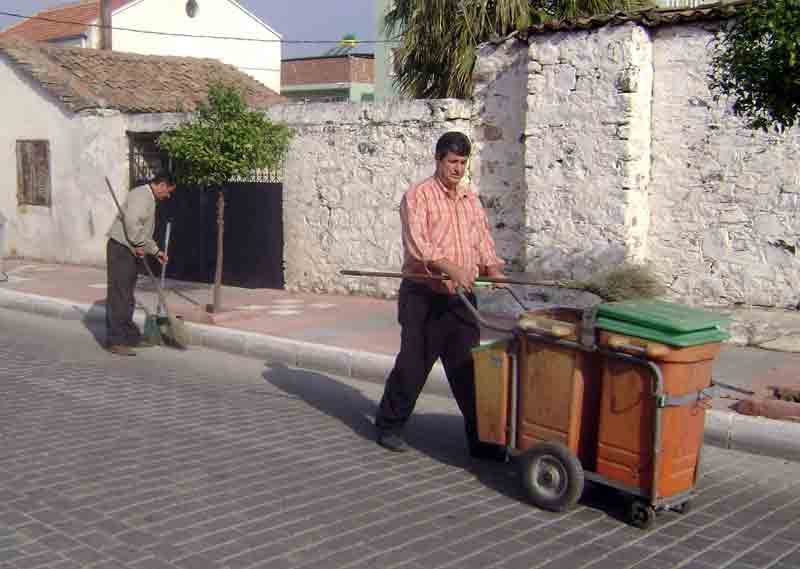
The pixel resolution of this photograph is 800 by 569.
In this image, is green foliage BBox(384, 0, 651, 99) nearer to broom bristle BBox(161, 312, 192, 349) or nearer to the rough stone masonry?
the rough stone masonry

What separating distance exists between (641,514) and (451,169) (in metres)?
2.18

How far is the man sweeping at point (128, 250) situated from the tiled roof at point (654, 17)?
4.29 meters

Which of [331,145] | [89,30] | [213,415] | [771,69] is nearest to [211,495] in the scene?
[213,415]

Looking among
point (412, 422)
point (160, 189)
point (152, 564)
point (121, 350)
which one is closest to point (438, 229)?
point (412, 422)

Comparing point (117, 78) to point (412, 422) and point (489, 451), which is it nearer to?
point (412, 422)

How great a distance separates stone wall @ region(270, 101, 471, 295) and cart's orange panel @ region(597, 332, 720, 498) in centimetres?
689

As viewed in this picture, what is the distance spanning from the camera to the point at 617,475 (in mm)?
4754

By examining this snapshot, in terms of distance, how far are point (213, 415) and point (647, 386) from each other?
3.46 metres

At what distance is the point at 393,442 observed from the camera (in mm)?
6016

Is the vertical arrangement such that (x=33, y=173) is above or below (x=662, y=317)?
above

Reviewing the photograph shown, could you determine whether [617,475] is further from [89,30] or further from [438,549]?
[89,30]

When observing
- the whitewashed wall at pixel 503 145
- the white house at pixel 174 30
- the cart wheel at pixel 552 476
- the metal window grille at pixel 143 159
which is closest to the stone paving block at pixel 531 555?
the cart wheel at pixel 552 476

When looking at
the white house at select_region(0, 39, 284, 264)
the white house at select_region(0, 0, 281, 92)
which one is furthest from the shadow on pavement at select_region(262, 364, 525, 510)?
the white house at select_region(0, 0, 281, 92)

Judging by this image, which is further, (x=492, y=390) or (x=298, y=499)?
(x=492, y=390)
